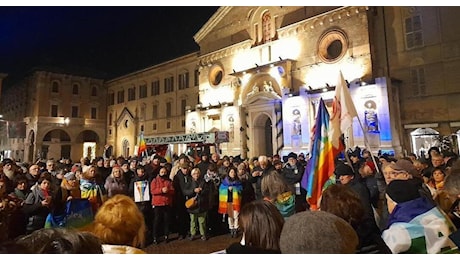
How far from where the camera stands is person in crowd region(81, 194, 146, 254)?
180 centimetres

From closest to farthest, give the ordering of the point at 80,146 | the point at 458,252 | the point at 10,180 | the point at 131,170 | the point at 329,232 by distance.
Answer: the point at 329,232
the point at 458,252
the point at 10,180
the point at 131,170
the point at 80,146

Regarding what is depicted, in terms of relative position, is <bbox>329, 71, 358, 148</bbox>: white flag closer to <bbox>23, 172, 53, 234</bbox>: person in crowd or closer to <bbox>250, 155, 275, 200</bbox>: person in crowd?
Result: <bbox>250, 155, 275, 200</bbox>: person in crowd

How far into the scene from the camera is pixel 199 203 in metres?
4.71

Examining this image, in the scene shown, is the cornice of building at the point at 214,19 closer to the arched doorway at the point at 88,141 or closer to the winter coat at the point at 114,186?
the winter coat at the point at 114,186

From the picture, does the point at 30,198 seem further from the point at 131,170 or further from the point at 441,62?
the point at 441,62

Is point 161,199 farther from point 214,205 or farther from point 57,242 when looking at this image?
point 57,242

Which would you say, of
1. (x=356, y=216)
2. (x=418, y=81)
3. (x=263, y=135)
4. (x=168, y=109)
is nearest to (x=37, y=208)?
(x=356, y=216)

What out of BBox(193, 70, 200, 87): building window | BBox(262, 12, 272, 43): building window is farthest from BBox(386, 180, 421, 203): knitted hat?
BBox(193, 70, 200, 87): building window

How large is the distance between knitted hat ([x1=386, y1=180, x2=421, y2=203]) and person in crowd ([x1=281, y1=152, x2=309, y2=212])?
3.09 m

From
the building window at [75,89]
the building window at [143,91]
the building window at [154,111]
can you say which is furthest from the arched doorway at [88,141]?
the building window at [154,111]

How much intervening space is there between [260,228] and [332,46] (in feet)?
42.1

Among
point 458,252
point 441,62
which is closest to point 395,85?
point 441,62

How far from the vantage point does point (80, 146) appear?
414 inches
